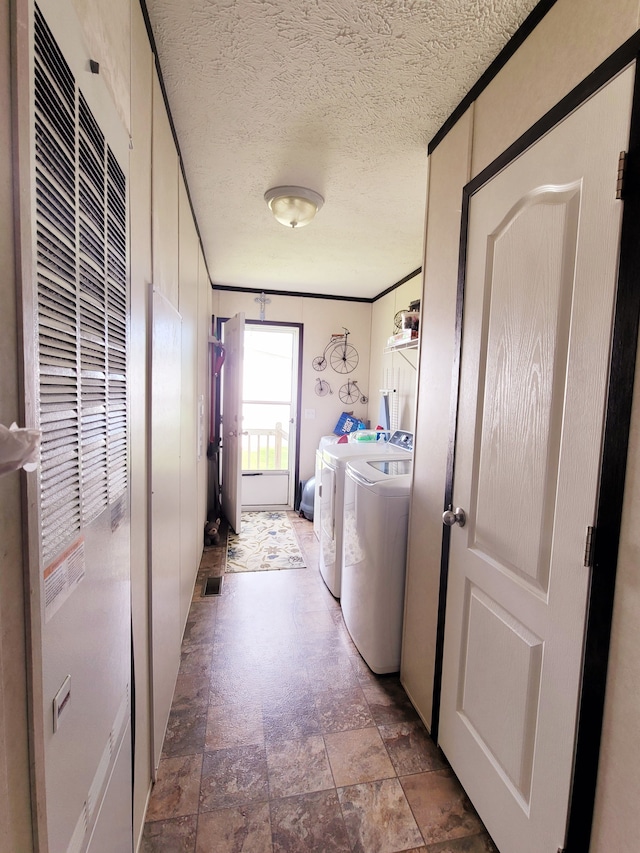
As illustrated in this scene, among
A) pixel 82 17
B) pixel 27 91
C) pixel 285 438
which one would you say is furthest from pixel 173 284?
pixel 285 438

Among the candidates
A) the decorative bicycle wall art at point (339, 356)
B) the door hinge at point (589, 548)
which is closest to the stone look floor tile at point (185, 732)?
the door hinge at point (589, 548)

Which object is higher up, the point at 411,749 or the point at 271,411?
the point at 271,411

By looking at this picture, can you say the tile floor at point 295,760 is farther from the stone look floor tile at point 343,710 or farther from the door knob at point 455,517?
the door knob at point 455,517

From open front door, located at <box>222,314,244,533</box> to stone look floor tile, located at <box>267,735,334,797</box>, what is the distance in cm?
215

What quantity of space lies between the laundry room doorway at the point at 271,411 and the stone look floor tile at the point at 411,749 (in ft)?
9.82

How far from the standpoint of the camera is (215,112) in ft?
4.91

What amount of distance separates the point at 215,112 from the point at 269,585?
2.74m

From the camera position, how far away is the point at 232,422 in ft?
11.8

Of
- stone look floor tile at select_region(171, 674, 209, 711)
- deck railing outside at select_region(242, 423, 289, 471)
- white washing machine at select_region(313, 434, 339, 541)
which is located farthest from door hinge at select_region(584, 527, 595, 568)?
deck railing outside at select_region(242, 423, 289, 471)

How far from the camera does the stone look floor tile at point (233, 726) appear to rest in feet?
4.97

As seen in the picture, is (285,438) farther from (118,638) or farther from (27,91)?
(27,91)

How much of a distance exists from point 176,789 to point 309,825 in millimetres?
481

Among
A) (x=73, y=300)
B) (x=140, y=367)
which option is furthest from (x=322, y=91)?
(x=73, y=300)

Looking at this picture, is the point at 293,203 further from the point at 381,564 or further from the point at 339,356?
the point at 339,356
